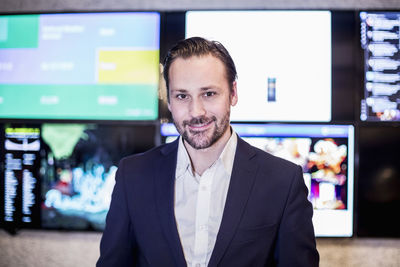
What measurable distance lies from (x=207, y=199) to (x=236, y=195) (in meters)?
0.10

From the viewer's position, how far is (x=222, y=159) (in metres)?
1.25

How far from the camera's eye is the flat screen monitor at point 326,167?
1.97m

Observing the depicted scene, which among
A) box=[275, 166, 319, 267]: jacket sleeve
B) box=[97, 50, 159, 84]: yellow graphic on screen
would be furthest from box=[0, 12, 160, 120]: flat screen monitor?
box=[275, 166, 319, 267]: jacket sleeve

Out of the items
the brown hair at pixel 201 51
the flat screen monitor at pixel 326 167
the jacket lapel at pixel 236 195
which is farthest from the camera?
the flat screen monitor at pixel 326 167

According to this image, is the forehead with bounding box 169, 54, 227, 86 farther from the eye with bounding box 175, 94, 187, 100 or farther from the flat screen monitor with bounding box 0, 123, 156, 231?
the flat screen monitor with bounding box 0, 123, 156, 231

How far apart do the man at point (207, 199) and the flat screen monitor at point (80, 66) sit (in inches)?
33.3

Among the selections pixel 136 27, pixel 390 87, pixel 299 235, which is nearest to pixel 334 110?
pixel 390 87

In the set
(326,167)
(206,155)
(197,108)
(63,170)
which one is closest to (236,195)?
(206,155)

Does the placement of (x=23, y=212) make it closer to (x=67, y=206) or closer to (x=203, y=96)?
(x=67, y=206)

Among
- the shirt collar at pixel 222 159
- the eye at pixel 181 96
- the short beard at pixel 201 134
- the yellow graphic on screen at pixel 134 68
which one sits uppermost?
the yellow graphic on screen at pixel 134 68

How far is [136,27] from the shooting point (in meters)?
2.07

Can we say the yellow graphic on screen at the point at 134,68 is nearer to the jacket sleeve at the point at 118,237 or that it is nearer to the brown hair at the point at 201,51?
the brown hair at the point at 201,51

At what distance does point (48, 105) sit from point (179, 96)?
4.00 ft

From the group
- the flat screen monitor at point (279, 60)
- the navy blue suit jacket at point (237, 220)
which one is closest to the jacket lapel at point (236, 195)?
the navy blue suit jacket at point (237, 220)
